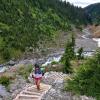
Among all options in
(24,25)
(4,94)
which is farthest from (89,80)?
(24,25)

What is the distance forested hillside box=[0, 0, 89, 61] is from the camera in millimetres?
90750

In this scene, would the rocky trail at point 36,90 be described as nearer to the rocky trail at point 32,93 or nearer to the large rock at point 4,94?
the rocky trail at point 32,93

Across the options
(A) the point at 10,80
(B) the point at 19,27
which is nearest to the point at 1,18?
(B) the point at 19,27

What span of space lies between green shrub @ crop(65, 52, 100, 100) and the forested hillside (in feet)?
195

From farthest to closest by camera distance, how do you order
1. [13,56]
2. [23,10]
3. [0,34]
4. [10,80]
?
[23,10] → [0,34] → [13,56] → [10,80]

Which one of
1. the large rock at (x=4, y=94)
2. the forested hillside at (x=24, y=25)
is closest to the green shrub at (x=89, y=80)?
the large rock at (x=4, y=94)

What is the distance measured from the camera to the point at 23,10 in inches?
5359

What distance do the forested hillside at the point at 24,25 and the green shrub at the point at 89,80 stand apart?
195 ft

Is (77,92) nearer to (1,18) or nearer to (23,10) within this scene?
(1,18)

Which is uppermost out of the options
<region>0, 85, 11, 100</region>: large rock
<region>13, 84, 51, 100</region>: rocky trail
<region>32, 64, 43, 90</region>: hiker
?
<region>32, 64, 43, 90</region>: hiker

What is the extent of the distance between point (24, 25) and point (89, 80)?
9344cm

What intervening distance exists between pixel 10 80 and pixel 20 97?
18.7 ft

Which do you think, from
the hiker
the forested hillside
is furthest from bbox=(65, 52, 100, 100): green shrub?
the forested hillside

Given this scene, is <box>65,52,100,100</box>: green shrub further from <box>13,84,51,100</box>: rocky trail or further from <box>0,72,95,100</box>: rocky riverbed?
<box>13,84,51,100</box>: rocky trail
